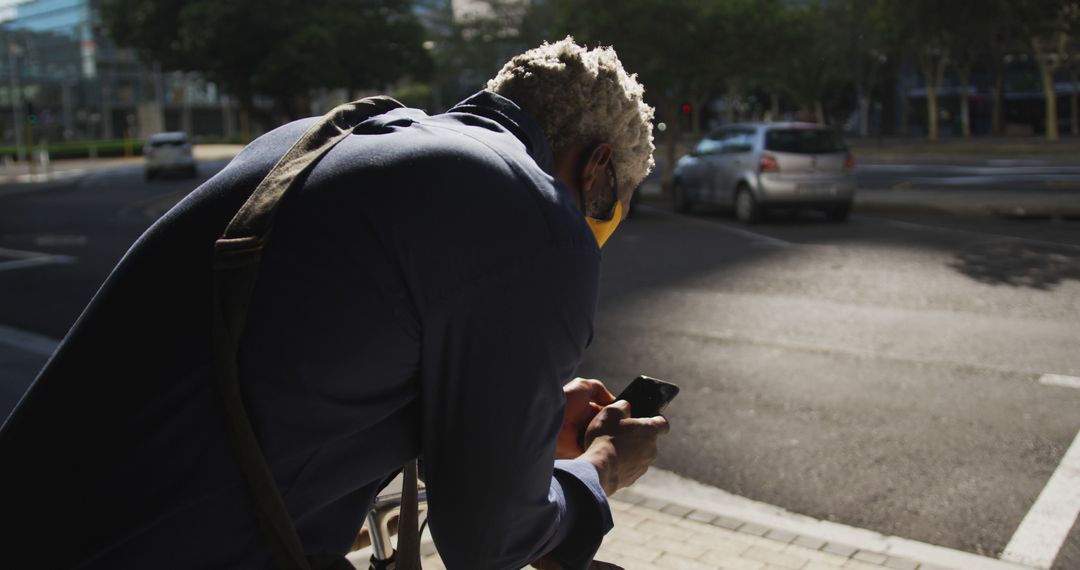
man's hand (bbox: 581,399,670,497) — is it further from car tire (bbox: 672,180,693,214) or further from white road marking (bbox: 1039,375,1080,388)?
car tire (bbox: 672,180,693,214)

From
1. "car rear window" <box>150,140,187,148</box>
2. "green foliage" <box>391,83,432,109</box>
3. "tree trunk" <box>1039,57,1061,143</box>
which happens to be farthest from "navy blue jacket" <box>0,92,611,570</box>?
"green foliage" <box>391,83,432,109</box>

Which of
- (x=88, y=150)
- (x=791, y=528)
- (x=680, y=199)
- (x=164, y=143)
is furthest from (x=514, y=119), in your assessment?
(x=88, y=150)

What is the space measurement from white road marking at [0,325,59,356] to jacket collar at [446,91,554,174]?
7.00 metres

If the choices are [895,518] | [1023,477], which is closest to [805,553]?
[895,518]

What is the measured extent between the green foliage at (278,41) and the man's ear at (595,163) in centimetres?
3637

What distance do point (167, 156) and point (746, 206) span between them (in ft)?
86.2

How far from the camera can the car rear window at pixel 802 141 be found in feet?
54.4

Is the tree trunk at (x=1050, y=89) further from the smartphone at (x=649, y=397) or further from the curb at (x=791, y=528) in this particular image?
the smartphone at (x=649, y=397)

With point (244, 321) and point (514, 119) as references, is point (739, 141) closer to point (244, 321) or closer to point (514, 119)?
point (514, 119)

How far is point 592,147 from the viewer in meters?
1.85

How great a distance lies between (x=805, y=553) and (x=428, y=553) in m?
1.44

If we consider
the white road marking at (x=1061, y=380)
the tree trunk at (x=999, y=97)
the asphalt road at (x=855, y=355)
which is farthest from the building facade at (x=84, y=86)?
the white road marking at (x=1061, y=380)

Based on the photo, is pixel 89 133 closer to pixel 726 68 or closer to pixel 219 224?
pixel 726 68

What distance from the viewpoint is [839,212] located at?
16.6m
